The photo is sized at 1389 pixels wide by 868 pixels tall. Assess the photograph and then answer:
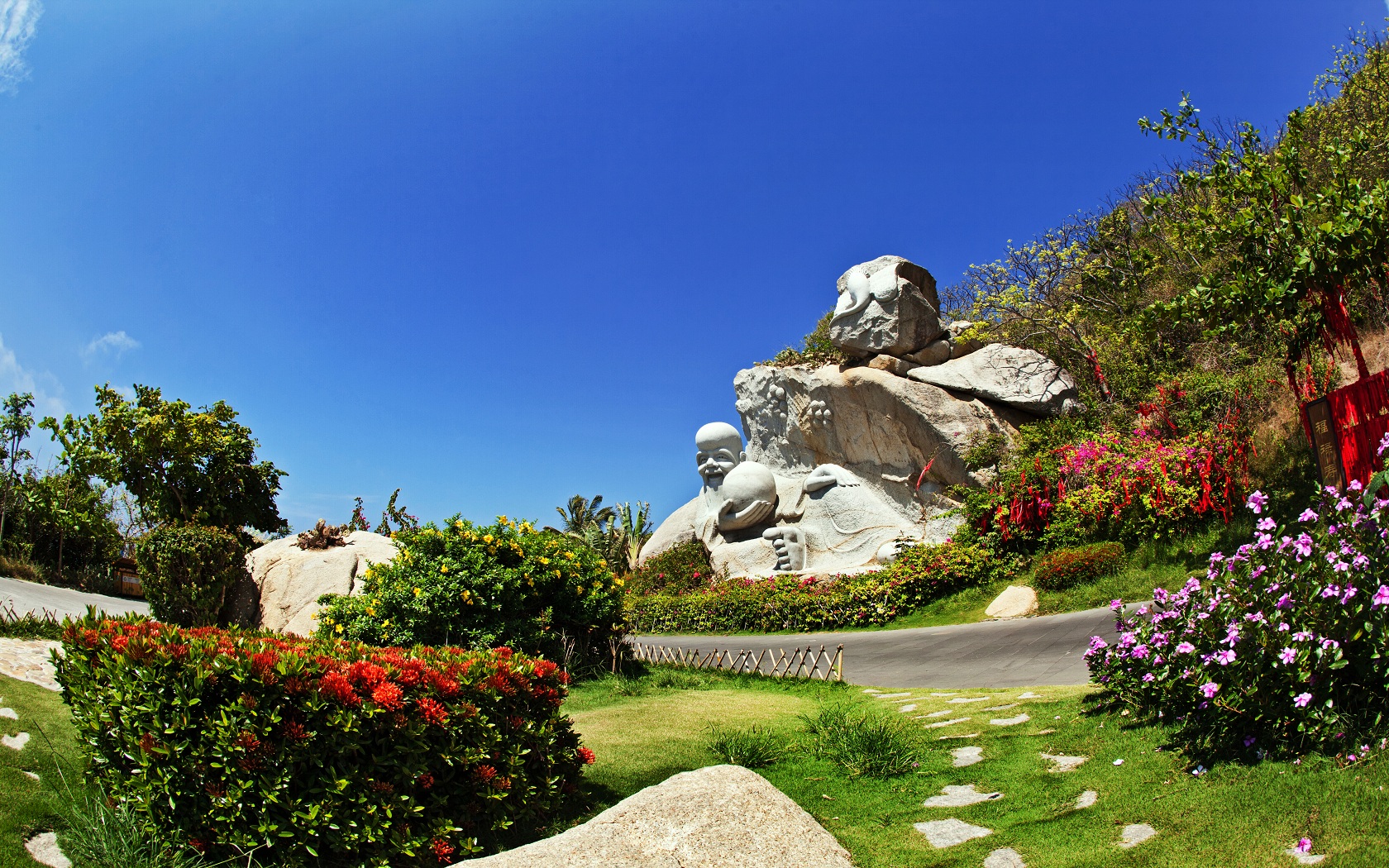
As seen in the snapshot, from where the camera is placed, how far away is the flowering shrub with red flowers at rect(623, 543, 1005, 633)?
1691 cm

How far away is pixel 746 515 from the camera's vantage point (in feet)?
74.5

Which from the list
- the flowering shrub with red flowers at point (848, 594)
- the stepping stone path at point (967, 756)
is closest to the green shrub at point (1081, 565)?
the flowering shrub with red flowers at point (848, 594)

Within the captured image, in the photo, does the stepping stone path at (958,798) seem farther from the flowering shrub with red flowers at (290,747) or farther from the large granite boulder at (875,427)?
the large granite boulder at (875,427)

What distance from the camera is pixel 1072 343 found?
19.3 meters

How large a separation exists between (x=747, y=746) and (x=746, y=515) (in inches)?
641

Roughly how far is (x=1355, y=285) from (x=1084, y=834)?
9.43 metres

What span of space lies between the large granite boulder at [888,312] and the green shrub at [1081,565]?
7.59 m

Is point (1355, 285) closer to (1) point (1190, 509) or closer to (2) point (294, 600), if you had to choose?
(1) point (1190, 509)

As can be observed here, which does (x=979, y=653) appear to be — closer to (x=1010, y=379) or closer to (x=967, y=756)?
(x=967, y=756)

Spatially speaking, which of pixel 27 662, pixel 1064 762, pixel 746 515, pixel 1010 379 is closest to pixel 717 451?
pixel 746 515

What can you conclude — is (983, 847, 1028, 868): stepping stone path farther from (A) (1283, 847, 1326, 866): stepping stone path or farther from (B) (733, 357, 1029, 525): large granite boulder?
(B) (733, 357, 1029, 525): large granite boulder

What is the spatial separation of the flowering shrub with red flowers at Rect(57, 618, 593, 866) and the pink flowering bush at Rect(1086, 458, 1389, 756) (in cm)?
421

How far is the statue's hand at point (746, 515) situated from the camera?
22.7 meters

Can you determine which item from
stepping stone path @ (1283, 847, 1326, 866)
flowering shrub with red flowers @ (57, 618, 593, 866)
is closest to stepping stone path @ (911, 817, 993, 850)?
stepping stone path @ (1283, 847, 1326, 866)
